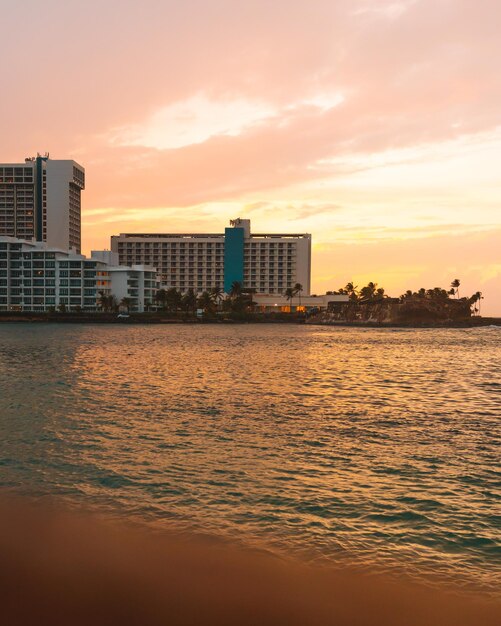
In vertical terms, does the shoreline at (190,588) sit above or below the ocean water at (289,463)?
above

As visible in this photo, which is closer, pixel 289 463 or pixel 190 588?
pixel 190 588

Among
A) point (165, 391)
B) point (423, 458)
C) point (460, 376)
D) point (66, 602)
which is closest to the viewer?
point (66, 602)

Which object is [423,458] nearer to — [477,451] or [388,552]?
A: [477,451]

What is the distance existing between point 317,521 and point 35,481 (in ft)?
31.9

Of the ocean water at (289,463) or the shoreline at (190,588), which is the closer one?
the shoreline at (190,588)

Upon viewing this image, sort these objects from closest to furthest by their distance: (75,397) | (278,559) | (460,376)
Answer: (278,559), (75,397), (460,376)

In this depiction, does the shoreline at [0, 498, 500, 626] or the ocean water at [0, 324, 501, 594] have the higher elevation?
the shoreline at [0, 498, 500, 626]

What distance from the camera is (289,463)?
2112 cm

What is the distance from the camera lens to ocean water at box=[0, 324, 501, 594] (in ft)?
45.8

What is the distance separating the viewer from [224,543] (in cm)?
1348

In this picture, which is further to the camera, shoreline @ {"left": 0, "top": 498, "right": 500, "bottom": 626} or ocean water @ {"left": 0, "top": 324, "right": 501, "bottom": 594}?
ocean water @ {"left": 0, "top": 324, "right": 501, "bottom": 594}

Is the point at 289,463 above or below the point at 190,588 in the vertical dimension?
below

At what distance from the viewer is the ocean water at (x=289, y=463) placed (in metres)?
13.9

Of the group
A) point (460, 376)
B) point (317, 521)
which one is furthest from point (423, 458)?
point (460, 376)
